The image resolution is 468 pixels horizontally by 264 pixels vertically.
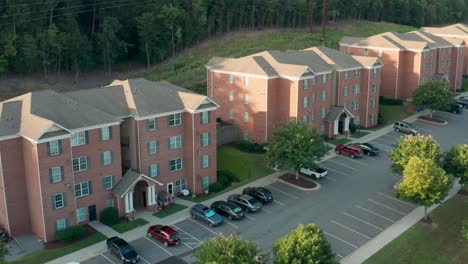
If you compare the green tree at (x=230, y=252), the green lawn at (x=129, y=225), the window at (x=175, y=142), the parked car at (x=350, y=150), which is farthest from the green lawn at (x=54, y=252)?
the parked car at (x=350, y=150)

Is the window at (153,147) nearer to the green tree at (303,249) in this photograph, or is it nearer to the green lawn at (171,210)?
the green lawn at (171,210)

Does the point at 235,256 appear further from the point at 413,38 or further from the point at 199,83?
the point at 413,38

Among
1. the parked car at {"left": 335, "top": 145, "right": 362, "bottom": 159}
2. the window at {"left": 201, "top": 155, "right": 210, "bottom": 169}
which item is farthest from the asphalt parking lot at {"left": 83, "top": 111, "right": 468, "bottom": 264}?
the window at {"left": 201, "top": 155, "right": 210, "bottom": 169}

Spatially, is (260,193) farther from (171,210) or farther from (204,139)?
(171,210)

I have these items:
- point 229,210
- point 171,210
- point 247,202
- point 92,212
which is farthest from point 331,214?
point 92,212

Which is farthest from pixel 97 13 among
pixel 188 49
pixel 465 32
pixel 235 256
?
pixel 235 256
